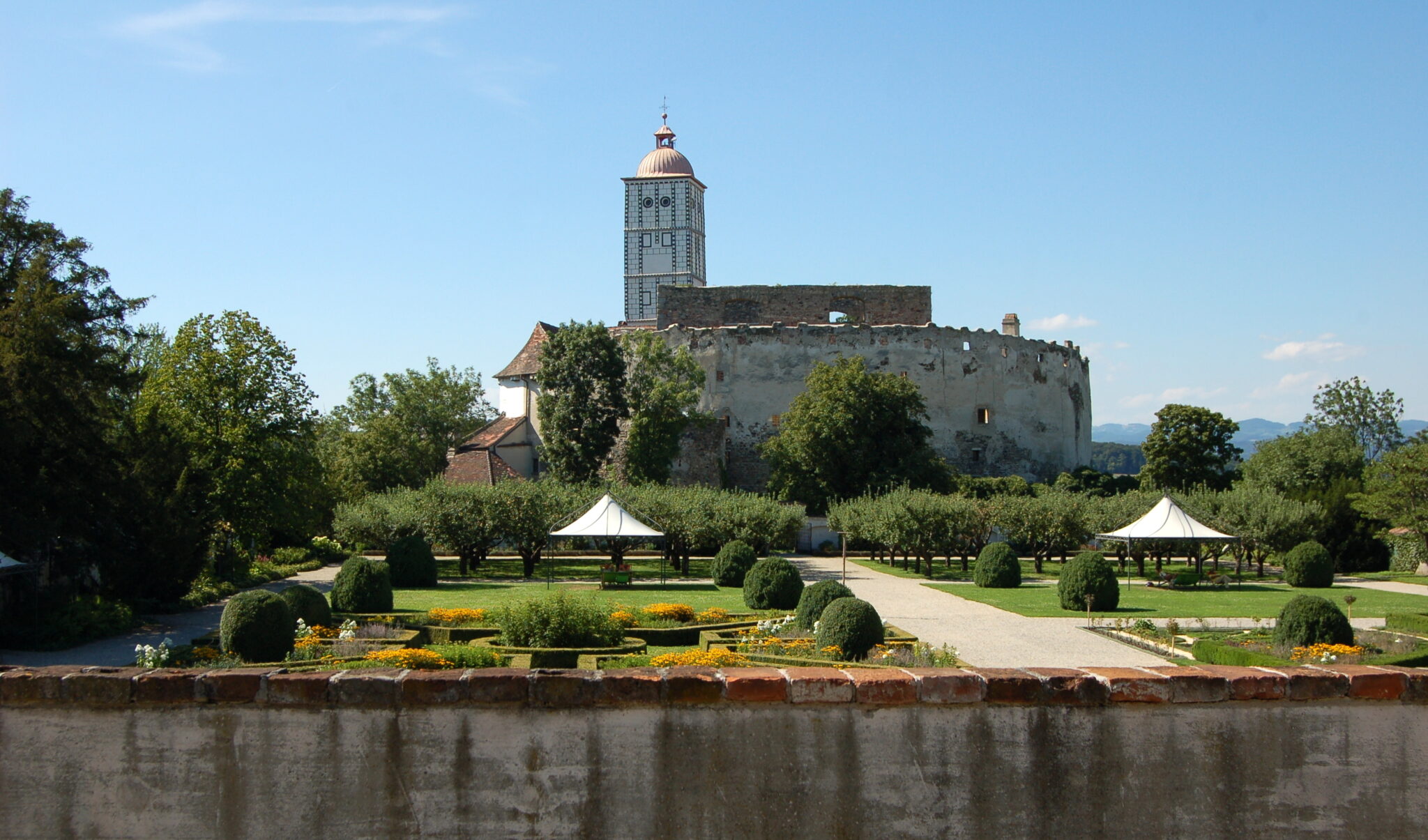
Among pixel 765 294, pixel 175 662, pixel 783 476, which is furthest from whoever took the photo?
pixel 765 294

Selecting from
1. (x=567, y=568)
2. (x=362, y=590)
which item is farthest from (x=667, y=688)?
(x=567, y=568)

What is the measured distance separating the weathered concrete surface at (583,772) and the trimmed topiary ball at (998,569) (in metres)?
22.5

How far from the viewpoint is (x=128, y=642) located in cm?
1759

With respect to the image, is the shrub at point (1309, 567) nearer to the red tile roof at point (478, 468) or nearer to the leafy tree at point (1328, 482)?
the leafy tree at point (1328, 482)

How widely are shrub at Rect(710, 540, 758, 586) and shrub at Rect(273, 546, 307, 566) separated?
1347 centimetres

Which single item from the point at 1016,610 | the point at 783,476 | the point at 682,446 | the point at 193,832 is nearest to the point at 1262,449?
the point at 783,476

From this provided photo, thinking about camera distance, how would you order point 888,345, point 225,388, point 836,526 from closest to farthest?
1. point 225,388
2. point 836,526
3. point 888,345

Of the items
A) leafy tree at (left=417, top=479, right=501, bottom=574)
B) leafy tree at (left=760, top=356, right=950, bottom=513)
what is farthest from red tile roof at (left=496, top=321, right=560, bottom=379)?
leafy tree at (left=417, top=479, right=501, bottom=574)

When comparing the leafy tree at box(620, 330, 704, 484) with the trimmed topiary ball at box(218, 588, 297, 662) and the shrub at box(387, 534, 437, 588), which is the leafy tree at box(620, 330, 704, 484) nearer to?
the shrub at box(387, 534, 437, 588)

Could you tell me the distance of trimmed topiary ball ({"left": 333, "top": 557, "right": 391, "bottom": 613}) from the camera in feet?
68.2

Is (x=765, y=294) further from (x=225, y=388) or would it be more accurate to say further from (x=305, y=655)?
(x=305, y=655)

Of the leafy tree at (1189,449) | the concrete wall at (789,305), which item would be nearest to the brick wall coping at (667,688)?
the leafy tree at (1189,449)

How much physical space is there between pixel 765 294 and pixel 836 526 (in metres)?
24.1

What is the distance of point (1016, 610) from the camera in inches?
860
